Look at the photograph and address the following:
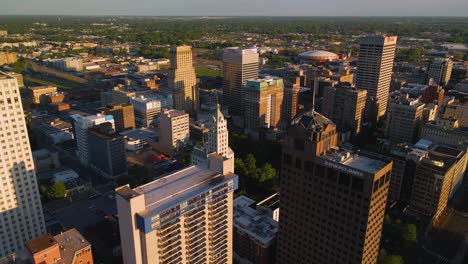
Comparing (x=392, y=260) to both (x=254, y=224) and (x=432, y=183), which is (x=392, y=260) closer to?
(x=254, y=224)

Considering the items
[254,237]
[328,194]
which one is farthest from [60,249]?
[328,194]

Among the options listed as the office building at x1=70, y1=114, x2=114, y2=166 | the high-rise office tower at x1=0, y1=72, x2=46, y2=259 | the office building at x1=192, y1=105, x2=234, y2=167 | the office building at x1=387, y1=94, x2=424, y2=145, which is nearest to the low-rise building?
the office building at x1=70, y1=114, x2=114, y2=166

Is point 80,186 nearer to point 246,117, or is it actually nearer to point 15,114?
point 15,114

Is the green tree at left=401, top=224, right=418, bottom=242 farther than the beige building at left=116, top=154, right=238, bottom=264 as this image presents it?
Yes

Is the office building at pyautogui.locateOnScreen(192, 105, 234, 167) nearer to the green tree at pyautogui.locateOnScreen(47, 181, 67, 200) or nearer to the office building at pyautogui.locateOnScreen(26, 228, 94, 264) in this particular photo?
the green tree at pyautogui.locateOnScreen(47, 181, 67, 200)

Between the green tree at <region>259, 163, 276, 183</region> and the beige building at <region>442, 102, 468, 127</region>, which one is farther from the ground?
the beige building at <region>442, 102, 468, 127</region>
